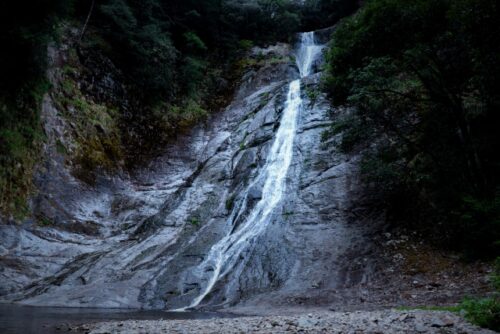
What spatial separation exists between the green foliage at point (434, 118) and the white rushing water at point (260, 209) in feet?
12.8

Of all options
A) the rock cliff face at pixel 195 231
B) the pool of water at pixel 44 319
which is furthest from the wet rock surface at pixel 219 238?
the pool of water at pixel 44 319

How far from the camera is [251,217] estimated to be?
16.8 m

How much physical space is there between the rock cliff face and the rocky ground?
14.3 ft

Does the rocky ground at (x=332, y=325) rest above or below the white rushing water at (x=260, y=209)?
below

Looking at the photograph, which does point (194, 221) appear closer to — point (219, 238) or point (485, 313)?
point (219, 238)

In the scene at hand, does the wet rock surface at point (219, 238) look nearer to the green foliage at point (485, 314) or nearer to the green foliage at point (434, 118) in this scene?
the green foliage at point (434, 118)

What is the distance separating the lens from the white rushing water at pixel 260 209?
14305 millimetres

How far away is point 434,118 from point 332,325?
390 inches

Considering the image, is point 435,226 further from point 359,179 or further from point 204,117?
point 204,117

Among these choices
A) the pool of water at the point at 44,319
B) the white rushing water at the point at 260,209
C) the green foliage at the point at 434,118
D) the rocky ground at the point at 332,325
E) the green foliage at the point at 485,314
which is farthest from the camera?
the white rushing water at the point at 260,209

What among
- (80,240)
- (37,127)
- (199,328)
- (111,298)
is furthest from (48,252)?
(199,328)

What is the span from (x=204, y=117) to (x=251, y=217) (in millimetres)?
13824

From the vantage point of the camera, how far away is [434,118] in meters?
14.5

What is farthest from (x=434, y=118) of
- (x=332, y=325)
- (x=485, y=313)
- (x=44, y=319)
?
(x=44, y=319)
